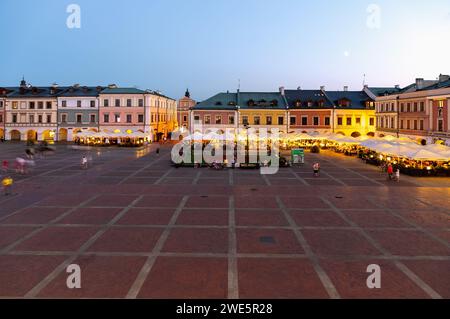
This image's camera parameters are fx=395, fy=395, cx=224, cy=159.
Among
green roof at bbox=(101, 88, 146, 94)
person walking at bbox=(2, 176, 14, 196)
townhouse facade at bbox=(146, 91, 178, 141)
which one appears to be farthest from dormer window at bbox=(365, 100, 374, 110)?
person walking at bbox=(2, 176, 14, 196)

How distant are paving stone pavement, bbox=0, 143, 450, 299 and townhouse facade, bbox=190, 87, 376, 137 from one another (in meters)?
37.1

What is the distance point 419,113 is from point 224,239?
43357 mm

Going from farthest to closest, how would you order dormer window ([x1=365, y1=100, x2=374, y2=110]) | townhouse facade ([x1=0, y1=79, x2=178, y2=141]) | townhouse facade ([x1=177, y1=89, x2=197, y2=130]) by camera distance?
townhouse facade ([x1=177, y1=89, x2=197, y2=130])
townhouse facade ([x1=0, y1=79, x2=178, y2=141])
dormer window ([x1=365, y1=100, x2=374, y2=110])

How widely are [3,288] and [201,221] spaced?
8.43m

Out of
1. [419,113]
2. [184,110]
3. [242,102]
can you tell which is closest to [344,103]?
[419,113]

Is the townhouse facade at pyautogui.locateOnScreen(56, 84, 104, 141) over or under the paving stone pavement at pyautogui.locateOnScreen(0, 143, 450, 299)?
over

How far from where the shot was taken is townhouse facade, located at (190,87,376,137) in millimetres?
63888

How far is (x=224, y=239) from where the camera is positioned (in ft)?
48.3

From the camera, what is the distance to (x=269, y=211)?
1920cm

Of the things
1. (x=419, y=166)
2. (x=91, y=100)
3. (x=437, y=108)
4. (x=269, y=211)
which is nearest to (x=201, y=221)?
(x=269, y=211)

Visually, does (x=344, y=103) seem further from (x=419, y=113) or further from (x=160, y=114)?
(x=160, y=114)

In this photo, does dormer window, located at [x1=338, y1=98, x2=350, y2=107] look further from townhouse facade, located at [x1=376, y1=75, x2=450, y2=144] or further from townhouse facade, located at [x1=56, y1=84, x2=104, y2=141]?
townhouse facade, located at [x1=56, y1=84, x2=104, y2=141]

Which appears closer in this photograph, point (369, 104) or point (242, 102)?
point (242, 102)

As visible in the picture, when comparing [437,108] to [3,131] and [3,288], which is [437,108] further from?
[3,131]
